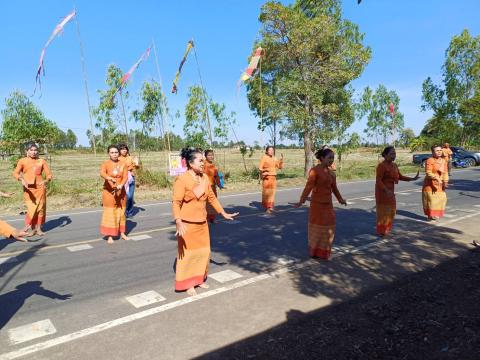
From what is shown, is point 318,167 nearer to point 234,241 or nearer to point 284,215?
point 234,241

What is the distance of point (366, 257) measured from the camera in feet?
19.5

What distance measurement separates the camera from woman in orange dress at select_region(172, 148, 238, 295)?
4.55m

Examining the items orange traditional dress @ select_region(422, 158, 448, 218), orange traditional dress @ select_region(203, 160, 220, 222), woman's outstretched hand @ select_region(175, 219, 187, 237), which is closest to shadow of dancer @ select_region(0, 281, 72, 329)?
woman's outstretched hand @ select_region(175, 219, 187, 237)

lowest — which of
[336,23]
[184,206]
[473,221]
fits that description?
[473,221]

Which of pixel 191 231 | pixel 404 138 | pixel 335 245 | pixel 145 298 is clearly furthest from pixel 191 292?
pixel 404 138

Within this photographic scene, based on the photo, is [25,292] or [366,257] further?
[366,257]

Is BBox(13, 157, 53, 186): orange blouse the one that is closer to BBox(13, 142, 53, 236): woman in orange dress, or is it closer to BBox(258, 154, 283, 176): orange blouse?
BBox(13, 142, 53, 236): woman in orange dress

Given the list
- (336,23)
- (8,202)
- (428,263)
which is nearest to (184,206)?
A: (428,263)

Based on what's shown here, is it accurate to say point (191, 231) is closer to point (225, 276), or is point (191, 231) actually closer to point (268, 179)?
point (225, 276)

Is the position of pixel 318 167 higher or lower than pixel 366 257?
higher

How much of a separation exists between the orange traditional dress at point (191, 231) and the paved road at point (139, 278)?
0.80 ft

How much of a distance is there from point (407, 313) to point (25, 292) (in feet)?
15.2

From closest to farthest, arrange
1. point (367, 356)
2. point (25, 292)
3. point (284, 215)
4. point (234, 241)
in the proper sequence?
point (367, 356)
point (25, 292)
point (234, 241)
point (284, 215)

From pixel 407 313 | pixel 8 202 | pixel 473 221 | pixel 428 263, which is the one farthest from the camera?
pixel 8 202
